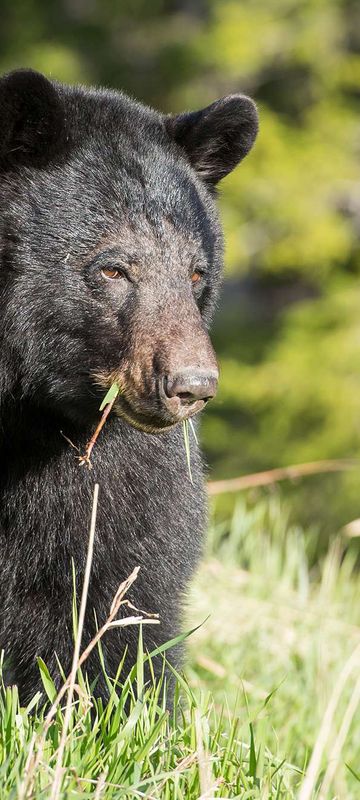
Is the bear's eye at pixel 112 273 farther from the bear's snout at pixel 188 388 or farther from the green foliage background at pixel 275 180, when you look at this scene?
the green foliage background at pixel 275 180

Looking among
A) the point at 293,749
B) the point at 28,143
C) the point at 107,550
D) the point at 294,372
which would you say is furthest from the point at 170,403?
the point at 294,372

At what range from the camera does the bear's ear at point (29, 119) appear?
10.9 ft

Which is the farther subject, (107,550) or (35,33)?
(35,33)

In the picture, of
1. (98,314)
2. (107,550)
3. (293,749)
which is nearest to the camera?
(98,314)

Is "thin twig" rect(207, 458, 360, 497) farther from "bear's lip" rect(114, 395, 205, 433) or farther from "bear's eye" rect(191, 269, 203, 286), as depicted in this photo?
"bear's lip" rect(114, 395, 205, 433)

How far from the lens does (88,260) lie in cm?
336

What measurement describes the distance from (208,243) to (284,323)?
11.8 metres

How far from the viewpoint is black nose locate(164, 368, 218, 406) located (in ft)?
10.0

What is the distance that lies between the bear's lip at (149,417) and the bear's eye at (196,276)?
0.48 metres

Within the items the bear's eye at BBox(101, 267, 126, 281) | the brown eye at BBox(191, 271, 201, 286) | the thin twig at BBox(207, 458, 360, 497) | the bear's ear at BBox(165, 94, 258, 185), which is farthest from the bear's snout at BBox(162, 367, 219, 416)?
A: the thin twig at BBox(207, 458, 360, 497)

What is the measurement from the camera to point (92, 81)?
15.8 m

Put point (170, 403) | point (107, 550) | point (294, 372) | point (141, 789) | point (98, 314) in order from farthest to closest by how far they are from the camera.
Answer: point (294, 372) → point (107, 550) → point (98, 314) → point (170, 403) → point (141, 789)

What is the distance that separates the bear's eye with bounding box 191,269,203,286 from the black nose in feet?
1.69

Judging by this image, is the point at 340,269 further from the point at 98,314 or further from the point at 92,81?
the point at 98,314
